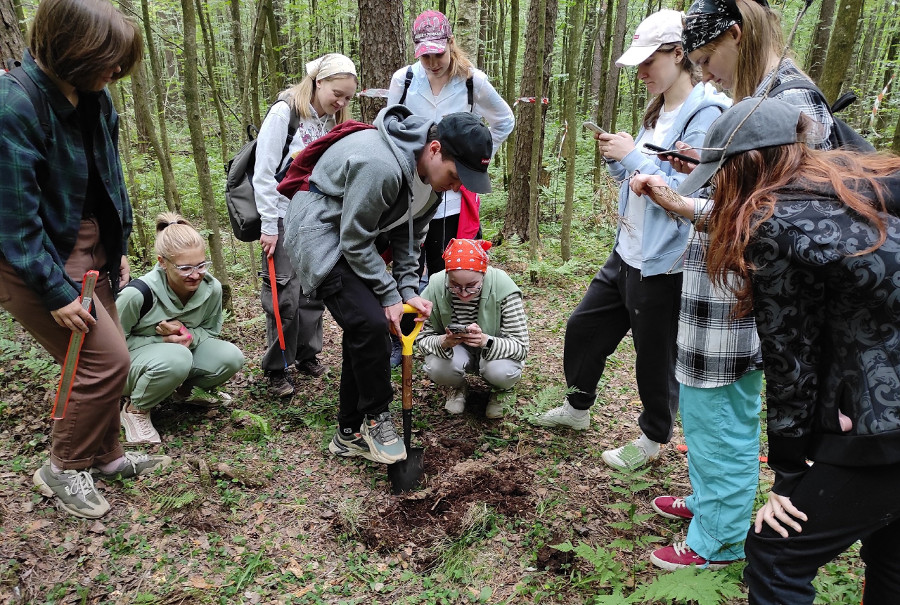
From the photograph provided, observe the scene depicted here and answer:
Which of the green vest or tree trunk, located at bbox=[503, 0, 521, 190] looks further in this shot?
tree trunk, located at bbox=[503, 0, 521, 190]

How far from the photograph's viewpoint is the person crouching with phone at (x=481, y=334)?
3.84 meters

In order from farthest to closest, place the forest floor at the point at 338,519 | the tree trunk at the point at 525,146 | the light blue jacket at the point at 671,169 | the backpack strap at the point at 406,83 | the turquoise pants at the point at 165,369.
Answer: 1. the tree trunk at the point at 525,146
2. the backpack strap at the point at 406,83
3. the turquoise pants at the point at 165,369
4. the light blue jacket at the point at 671,169
5. the forest floor at the point at 338,519

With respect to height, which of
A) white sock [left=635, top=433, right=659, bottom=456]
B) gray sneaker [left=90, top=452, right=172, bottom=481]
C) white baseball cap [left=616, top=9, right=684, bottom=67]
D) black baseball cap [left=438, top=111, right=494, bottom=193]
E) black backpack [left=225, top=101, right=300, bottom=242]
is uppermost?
white baseball cap [left=616, top=9, right=684, bottom=67]

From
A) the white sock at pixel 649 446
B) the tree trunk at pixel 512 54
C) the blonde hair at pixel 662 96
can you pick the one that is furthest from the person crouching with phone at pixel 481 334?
the tree trunk at pixel 512 54

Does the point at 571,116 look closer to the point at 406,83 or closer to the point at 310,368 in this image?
the point at 406,83

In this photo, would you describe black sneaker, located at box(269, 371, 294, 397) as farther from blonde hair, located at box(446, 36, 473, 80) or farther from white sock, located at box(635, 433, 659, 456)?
blonde hair, located at box(446, 36, 473, 80)

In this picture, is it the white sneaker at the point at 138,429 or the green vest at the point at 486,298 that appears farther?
the green vest at the point at 486,298

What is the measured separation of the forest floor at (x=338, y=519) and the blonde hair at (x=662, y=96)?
1781 mm

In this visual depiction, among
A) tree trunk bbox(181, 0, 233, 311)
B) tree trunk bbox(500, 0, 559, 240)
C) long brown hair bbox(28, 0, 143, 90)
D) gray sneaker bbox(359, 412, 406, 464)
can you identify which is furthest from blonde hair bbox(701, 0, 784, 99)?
tree trunk bbox(500, 0, 559, 240)

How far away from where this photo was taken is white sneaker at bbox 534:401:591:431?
3.87m

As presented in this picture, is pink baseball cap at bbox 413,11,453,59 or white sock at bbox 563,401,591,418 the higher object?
pink baseball cap at bbox 413,11,453,59

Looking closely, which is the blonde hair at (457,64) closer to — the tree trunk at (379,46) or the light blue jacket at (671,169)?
the tree trunk at (379,46)

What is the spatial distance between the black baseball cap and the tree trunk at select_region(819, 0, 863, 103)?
139 inches

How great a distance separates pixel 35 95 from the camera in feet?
8.02
